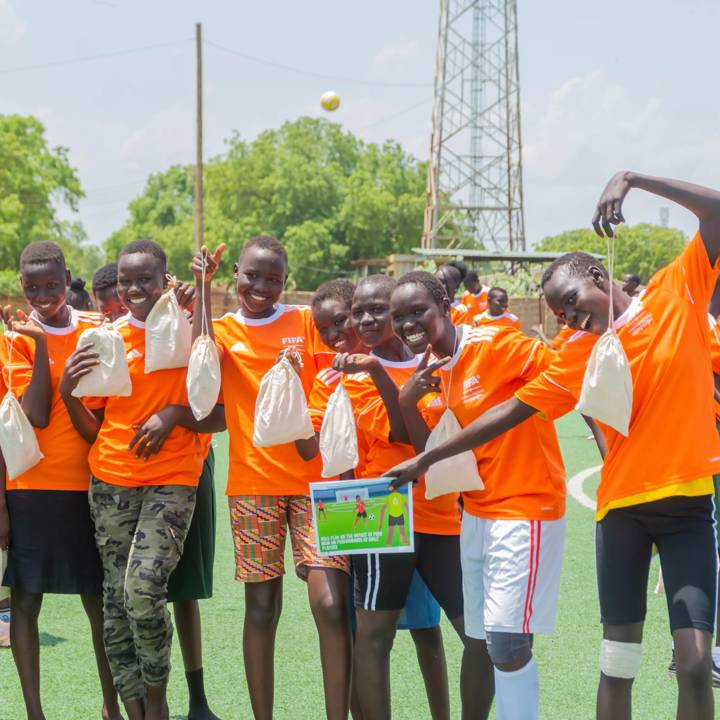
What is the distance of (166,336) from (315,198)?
5828cm

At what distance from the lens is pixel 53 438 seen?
4.90 metres

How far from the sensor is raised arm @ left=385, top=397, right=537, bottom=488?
401cm

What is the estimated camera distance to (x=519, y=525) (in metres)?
4.02

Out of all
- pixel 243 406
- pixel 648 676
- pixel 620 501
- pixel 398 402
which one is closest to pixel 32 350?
pixel 243 406

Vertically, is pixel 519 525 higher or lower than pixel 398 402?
lower

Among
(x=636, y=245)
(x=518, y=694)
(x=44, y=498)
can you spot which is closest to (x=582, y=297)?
(x=518, y=694)

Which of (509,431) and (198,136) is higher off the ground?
(198,136)

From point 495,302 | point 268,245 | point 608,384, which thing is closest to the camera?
point 608,384

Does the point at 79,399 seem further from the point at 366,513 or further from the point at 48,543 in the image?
the point at 366,513

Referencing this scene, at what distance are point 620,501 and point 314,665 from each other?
2.47 meters

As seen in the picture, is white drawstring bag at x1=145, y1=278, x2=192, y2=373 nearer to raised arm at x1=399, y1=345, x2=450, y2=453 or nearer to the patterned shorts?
the patterned shorts

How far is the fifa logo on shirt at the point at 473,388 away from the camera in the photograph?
13.8 feet

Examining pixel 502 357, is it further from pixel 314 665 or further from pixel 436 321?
pixel 314 665

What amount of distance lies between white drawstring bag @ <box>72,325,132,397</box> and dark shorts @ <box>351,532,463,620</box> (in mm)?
1273
